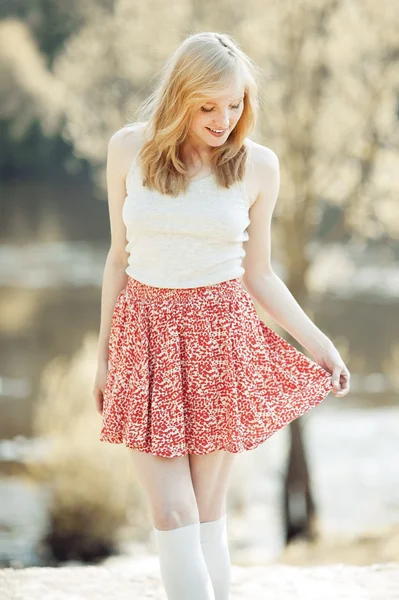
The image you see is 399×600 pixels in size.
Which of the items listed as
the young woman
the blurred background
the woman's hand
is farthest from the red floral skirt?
the blurred background

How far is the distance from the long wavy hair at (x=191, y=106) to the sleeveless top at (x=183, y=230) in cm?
2

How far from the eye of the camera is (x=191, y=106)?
1835mm

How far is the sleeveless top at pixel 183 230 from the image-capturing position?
1.87 meters

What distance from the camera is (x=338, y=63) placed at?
6.67 meters

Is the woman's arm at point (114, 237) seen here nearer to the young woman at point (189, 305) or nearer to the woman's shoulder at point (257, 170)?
the young woman at point (189, 305)

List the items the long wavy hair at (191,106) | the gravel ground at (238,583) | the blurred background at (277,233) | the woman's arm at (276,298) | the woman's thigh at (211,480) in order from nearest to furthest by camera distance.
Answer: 1. the long wavy hair at (191,106)
2. the woman's thigh at (211,480)
3. the woman's arm at (276,298)
4. the gravel ground at (238,583)
5. the blurred background at (277,233)

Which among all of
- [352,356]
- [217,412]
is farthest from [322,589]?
[352,356]

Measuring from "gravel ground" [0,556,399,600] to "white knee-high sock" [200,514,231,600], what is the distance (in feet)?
2.71

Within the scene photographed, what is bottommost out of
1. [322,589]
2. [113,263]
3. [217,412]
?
[322,589]

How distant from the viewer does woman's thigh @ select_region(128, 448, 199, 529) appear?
1809 millimetres

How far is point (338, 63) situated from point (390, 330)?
4.67 m

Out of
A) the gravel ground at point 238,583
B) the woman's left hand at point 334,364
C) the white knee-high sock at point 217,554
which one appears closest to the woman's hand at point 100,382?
the white knee-high sock at point 217,554

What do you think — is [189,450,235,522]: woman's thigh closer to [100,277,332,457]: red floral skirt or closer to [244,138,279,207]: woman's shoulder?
[100,277,332,457]: red floral skirt

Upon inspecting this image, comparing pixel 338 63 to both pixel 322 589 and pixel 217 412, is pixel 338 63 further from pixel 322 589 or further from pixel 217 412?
pixel 217 412
